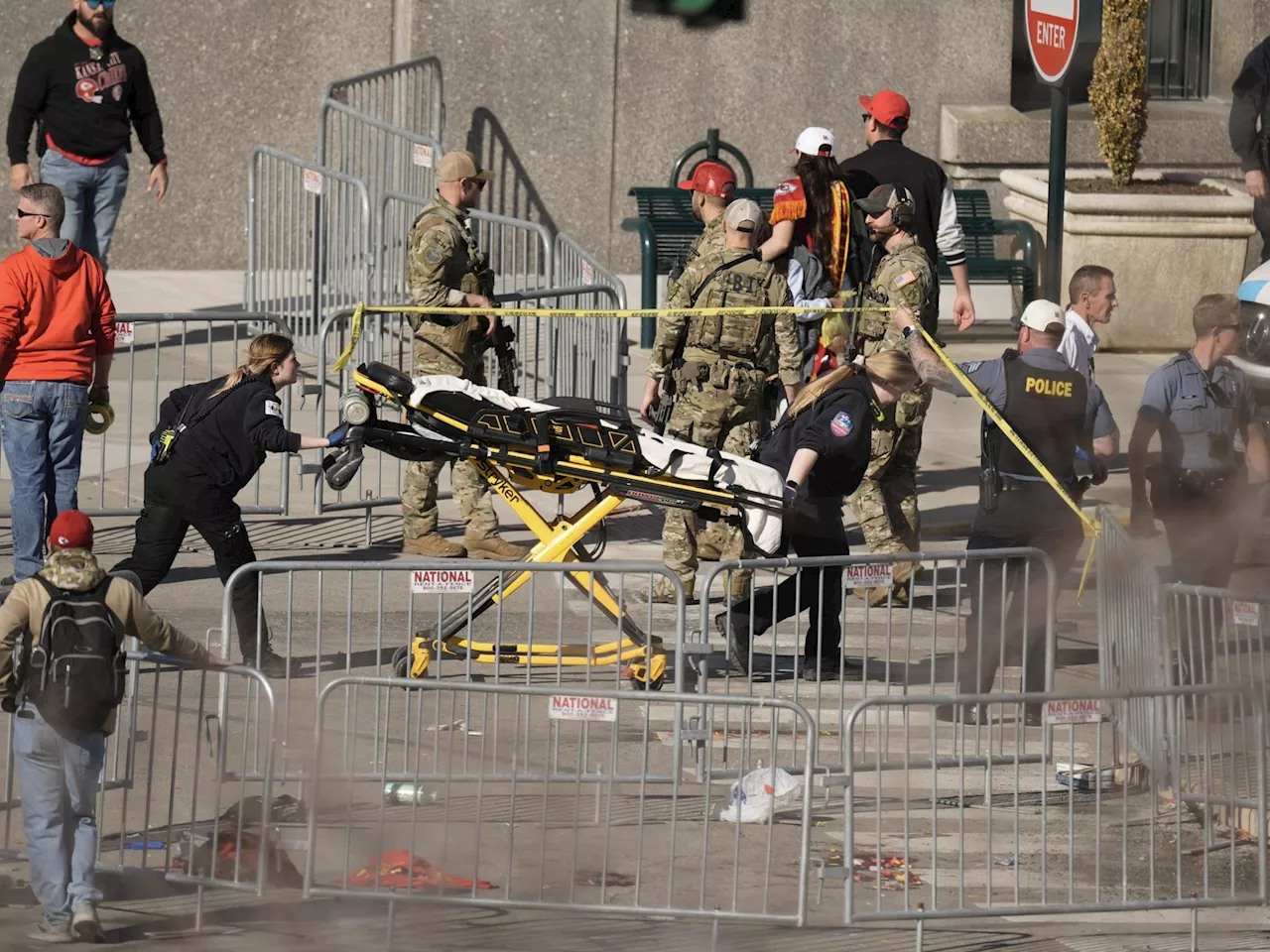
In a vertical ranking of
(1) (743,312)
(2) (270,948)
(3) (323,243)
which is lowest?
(2) (270,948)

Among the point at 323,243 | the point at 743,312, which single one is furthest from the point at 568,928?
the point at 323,243

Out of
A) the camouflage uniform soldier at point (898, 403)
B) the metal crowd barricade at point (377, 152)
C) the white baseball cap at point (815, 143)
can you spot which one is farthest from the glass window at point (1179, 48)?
the camouflage uniform soldier at point (898, 403)

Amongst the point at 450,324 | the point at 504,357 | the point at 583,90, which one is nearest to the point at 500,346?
the point at 504,357

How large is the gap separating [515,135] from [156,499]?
28.9 ft

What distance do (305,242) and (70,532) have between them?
8.41 metres

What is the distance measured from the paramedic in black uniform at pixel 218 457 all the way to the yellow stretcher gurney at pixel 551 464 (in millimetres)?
391

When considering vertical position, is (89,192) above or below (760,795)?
above

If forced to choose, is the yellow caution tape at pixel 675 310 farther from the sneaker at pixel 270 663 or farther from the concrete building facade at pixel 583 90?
the concrete building facade at pixel 583 90

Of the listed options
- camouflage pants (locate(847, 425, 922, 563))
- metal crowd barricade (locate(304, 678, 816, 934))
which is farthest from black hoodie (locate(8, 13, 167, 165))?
metal crowd barricade (locate(304, 678, 816, 934))

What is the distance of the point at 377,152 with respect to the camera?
16250mm

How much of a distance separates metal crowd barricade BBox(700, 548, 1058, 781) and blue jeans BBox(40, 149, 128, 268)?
5.94 meters

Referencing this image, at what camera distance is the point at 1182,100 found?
1947 cm

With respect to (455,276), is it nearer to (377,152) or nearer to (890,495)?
(890,495)

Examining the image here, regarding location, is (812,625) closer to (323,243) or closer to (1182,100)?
(323,243)
